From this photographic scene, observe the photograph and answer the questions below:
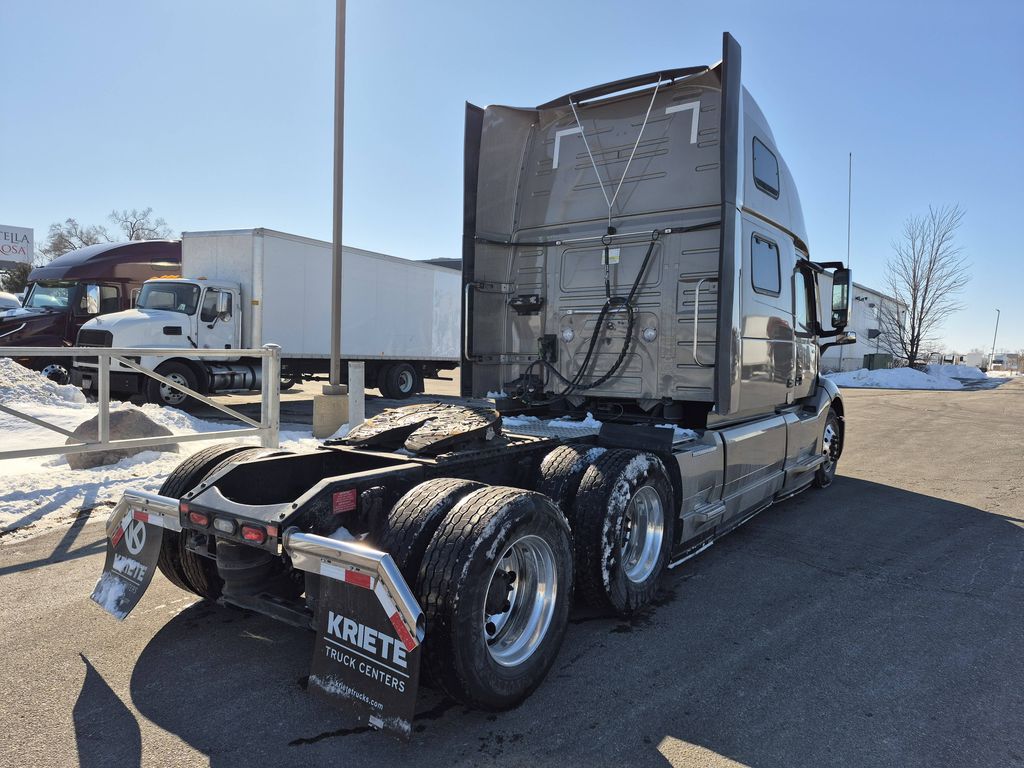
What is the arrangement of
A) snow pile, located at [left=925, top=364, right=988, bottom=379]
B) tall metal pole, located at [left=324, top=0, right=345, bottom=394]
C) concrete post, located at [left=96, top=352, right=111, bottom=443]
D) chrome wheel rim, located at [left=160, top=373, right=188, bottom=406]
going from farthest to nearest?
snow pile, located at [left=925, top=364, right=988, bottom=379]
chrome wheel rim, located at [left=160, top=373, right=188, bottom=406]
tall metal pole, located at [left=324, top=0, right=345, bottom=394]
concrete post, located at [left=96, top=352, right=111, bottom=443]

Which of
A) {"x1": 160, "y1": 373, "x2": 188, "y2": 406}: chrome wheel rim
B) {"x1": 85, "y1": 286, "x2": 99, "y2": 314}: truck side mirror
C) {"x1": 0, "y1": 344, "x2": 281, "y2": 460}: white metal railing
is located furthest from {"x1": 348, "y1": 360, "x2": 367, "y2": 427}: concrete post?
{"x1": 85, "y1": 286, "x2": 99, "y2": 314}: truck side mirror

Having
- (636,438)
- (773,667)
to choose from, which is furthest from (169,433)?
(773,667)

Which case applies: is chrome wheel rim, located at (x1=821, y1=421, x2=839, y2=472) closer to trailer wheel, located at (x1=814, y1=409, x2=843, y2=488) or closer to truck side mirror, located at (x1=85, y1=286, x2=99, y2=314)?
trailer wheel, located at (x1=814, y1=409, x2=843, y2=488)

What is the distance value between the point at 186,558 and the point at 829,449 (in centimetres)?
709

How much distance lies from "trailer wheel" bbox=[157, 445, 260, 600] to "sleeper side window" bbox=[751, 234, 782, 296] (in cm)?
417

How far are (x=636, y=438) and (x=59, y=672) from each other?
352cm

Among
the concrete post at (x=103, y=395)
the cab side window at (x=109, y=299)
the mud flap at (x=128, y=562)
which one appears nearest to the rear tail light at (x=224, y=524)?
the mud flap at (x=128, y=562)

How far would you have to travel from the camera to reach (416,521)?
2893 mm

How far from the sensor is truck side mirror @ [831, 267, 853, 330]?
23.0 ft

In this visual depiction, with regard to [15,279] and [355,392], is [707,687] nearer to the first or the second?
[355,392]

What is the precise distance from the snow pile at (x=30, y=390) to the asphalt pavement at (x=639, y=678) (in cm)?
676

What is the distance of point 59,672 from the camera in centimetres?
309

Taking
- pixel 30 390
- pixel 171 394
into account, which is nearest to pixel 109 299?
pixel 171 394

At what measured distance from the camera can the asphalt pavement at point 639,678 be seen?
8.58 ft
